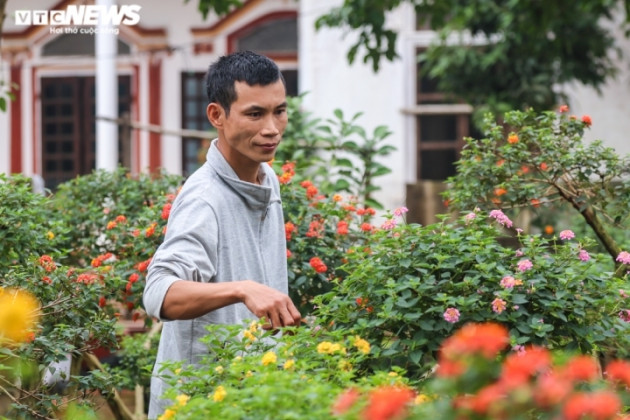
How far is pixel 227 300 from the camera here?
2592 mm

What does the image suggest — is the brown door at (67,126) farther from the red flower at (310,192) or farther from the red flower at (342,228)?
the red flower at (342,228)

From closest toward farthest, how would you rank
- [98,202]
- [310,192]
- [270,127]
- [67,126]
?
[270,127] → [310,192] → [98,202] → [67,126]

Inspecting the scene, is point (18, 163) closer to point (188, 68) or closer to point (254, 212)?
point (188, 68)

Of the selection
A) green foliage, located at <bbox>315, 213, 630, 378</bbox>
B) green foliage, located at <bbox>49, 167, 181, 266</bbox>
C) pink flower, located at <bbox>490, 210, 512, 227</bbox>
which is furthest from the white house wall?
green foliage, located at <bbox>315, 213, 630, 378</bbox>

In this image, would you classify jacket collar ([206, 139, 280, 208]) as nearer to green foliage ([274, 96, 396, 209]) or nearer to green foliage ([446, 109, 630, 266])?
green foliage ([446, 109, 630, 266])

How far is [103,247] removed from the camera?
4.96m

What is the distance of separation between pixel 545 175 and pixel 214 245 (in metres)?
1.88

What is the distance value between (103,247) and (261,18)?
40.6 ft

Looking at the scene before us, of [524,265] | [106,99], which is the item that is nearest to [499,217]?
[524,265]

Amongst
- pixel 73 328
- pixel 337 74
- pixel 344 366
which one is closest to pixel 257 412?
pixel 344 366

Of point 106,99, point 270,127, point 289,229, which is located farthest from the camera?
point 106,99

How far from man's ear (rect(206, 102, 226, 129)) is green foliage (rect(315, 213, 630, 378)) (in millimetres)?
532

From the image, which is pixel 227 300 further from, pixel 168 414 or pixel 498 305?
pixel 498 305

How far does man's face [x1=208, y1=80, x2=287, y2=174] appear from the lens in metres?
2.96
